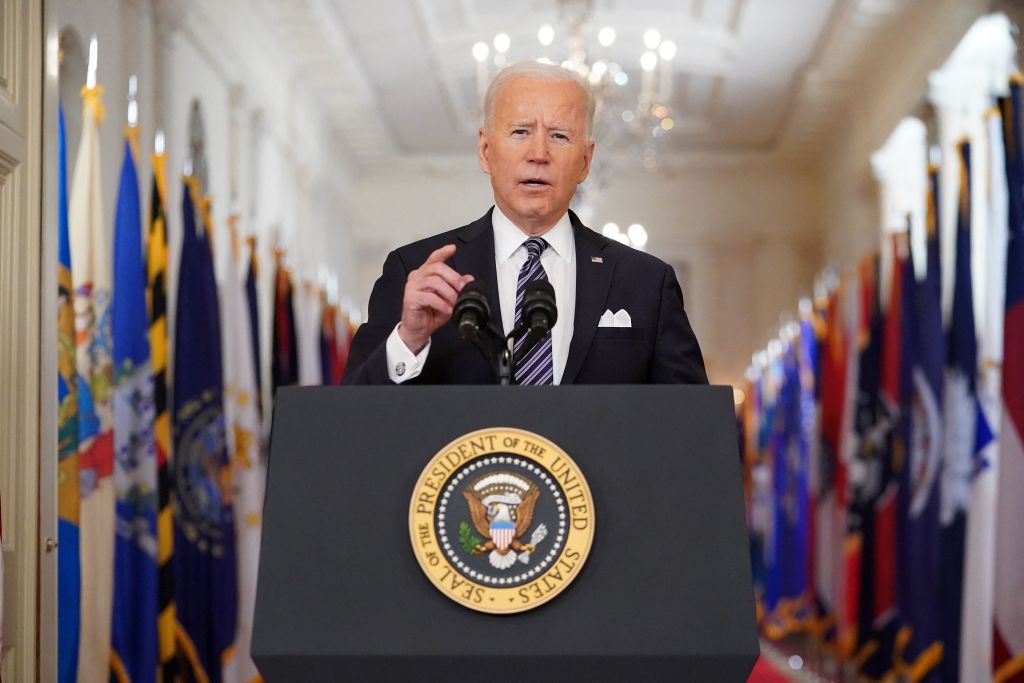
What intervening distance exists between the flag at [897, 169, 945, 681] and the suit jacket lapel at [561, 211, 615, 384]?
4.89m

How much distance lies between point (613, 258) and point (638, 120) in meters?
7.80

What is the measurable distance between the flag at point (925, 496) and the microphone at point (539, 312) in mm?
5355

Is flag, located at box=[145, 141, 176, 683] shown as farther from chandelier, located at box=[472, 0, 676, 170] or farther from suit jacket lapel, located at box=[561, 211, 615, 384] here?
suit jacket lapel, located at box=[561, 211, 615, 384]

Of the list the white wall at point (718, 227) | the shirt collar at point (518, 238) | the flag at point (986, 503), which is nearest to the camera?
the shirt collar at point (518, 238)

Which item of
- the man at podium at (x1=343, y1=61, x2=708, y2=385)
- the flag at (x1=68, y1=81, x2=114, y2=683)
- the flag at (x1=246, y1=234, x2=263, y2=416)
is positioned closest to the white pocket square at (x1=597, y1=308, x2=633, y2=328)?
the man at podium at (x1=343, y1=61, x2=708, y2=385)

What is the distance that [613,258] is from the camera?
2418mm

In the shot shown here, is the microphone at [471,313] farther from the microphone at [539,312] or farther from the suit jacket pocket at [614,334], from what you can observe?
the suit jacket pocket at [614,334]

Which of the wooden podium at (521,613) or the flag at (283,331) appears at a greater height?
the flag at (283,331)

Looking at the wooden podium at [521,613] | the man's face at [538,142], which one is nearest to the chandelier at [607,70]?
the man's face at [538,142]

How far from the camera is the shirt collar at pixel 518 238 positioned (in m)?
2.39

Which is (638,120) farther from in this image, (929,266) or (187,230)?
(187,230)

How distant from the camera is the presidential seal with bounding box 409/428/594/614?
1694 millimetres

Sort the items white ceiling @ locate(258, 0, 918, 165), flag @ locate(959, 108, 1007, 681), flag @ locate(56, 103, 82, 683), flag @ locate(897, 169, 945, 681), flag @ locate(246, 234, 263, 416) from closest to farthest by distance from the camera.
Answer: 1. flag @ locate(56, 103, 82, 683)
2. flag @ locate(959, 108, 1007, 681)
3. flag @ locate(897, 169, 945, 681)
4. flag @ locate(246, 234, 263, 416)
5. white ceiling @ locate(258, 0, 918, 165)

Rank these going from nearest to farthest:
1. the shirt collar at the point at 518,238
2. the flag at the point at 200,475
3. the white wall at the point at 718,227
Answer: the shirt collar at the point at 518,238 < the flag at the point at 200,475 < the white wall at the point at 718,227
